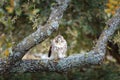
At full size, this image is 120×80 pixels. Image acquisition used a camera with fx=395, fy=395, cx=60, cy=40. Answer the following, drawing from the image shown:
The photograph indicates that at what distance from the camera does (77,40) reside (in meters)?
6.87

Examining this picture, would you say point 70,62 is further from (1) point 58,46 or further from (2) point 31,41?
(1) point 58,46

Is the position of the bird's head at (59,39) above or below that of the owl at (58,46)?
above

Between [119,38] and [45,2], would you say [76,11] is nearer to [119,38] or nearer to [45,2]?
[45,2]

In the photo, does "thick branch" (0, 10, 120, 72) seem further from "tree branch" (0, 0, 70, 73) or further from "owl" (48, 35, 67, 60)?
"owl" (48, 35, 67, 60)

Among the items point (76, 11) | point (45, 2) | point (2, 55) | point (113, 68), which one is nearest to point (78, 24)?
point (76, 11)

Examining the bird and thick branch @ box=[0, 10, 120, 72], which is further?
the bird

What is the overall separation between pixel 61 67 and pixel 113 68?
2986 millimetres

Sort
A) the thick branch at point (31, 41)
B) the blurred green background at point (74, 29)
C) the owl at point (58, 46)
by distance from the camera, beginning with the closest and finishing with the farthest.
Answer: the thick branch at point (31, 41)
the owl at point (58, 46)
the blurred green background at point (74, 29)

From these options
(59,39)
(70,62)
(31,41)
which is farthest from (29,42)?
(59,39)

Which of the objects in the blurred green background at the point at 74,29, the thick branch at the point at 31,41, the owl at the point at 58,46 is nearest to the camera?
the thick branch at the point at 31,41

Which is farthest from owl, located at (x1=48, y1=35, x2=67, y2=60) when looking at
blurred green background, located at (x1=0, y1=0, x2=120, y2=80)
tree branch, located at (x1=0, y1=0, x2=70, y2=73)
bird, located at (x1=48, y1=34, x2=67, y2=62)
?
tree branch, located at (x1=0, y1=0, x2=70, y2=73)

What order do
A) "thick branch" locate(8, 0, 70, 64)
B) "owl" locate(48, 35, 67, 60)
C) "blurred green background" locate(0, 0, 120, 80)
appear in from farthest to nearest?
"blurred green background" locate(0, 0, 120, 80)
"owl" locate(48, 35, 67, 60)
"thick branch" locate(8, 0, 70, 64)

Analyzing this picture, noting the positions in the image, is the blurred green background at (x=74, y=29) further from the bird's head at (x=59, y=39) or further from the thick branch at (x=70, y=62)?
the thick branch at (x=70, y=62)

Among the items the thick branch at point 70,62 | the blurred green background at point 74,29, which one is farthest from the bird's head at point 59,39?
the thick branch at point 70,62
